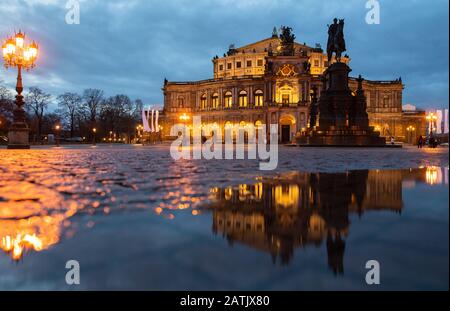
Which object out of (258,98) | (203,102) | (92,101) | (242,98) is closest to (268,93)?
(258,98)

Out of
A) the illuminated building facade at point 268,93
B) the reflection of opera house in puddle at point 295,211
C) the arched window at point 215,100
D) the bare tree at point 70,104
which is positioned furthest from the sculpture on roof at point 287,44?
the reflection of opera house in puddle at point 295,211

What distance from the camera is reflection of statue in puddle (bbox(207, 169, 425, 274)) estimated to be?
2.04 meters

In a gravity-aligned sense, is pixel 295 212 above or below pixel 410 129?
below

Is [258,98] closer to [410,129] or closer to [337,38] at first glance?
[410,129]

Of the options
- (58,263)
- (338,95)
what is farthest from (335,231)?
(338,95)

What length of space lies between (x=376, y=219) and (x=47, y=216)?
252 cm

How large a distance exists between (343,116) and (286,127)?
38.0 metres

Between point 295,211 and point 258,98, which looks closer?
point 295,211

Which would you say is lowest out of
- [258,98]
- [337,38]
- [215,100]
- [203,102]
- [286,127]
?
[286,127]

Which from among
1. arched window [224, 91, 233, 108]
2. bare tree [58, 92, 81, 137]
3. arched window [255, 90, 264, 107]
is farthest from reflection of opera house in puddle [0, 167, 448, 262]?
bare tree [58, 92, 81, 137]

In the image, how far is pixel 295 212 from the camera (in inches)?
113

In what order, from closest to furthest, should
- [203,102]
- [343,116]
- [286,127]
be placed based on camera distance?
[343,116] → [286,127] → [203,102]

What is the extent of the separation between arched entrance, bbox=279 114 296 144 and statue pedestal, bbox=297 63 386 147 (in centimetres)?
3608
